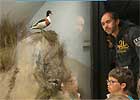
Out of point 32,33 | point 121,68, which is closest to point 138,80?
point 121,68

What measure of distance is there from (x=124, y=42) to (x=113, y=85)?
33 centimetres

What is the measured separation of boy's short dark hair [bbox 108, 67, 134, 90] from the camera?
2.07 metres

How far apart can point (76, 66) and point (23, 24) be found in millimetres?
493

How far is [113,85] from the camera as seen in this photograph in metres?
2.09

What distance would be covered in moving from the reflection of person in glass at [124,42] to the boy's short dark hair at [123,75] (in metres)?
0.03

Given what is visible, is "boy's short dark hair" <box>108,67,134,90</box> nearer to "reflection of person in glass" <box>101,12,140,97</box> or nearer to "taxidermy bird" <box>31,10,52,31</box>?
"reflection of person in glass" <box>101,12,140,97</box>

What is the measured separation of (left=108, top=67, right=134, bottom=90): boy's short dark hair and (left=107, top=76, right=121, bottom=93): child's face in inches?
0.9

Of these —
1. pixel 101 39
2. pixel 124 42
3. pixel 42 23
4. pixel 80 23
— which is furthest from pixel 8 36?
pixel 124 42

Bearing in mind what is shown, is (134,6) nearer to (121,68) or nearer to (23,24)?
(121,68)

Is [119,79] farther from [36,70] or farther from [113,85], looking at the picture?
[36,70]

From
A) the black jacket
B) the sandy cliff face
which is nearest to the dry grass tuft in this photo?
the sandy cliff face

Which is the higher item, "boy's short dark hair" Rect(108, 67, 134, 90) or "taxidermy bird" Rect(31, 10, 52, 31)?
"taxidermy bird" Rect(31, 10, 52, 31)

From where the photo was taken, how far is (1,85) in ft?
6.70

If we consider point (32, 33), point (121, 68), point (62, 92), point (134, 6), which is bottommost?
point (62, 92)
